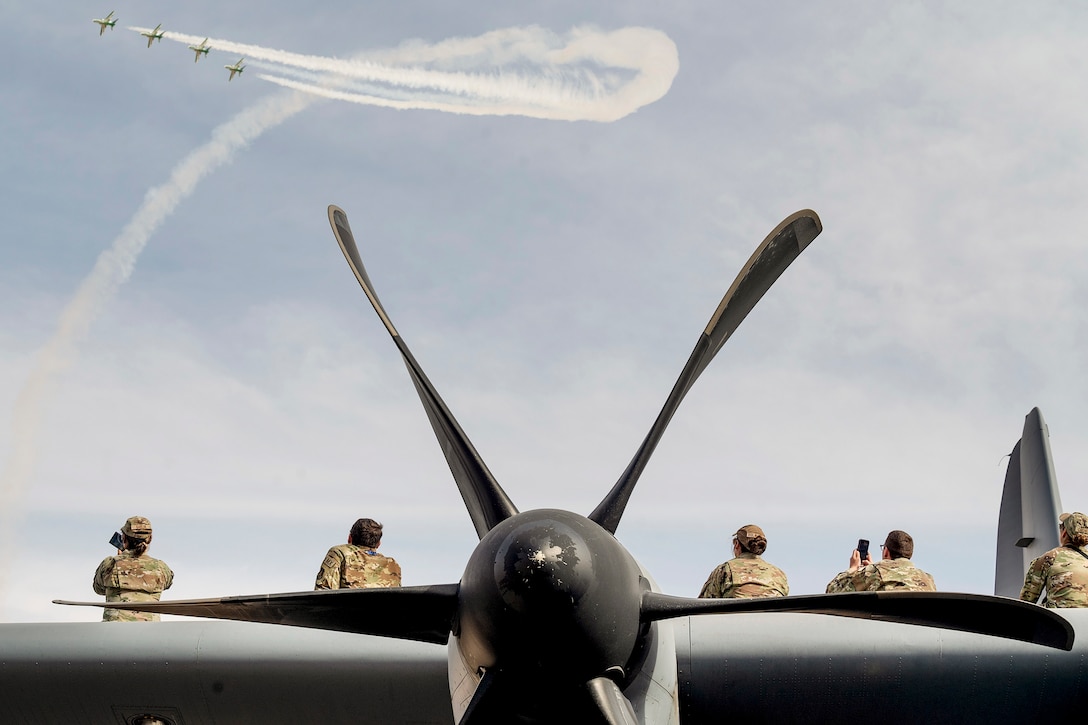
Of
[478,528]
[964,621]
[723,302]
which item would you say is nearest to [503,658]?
[478,528]

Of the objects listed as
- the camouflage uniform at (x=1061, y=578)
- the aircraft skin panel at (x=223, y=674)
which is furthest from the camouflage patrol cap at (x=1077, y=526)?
the aircraft skin panel at (x=223, y=674)

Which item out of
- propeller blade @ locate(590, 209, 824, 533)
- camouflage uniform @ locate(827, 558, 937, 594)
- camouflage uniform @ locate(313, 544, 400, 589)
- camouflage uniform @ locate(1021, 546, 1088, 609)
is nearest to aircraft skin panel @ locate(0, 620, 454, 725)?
camouflage uniform @ locate(313, 544, 400, 589)

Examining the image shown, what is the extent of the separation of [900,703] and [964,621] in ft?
8.44

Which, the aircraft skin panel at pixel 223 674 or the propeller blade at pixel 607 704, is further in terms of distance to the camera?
the aircraft skin panel at pixel 223 674

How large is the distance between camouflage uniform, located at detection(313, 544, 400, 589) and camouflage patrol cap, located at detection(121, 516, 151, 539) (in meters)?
2.50

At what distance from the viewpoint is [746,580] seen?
9.73 metres

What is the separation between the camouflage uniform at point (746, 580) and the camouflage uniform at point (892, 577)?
1.88 ft

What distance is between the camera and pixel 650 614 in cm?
590

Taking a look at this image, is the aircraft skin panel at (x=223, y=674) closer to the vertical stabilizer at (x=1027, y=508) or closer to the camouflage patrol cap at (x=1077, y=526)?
the camouflage patrol cap at (x=1077, y=526)

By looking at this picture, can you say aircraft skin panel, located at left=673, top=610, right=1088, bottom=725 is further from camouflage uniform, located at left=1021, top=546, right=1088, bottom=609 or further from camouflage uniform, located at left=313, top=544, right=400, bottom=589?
camouflage uniform, located at left=313, top=544, right=400, bottom=589

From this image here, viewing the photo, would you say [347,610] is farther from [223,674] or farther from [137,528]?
[137,528]

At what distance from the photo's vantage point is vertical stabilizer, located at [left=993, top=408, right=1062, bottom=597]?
739 inches

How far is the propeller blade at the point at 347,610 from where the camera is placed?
20.4 feet

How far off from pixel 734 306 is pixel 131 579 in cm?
756
